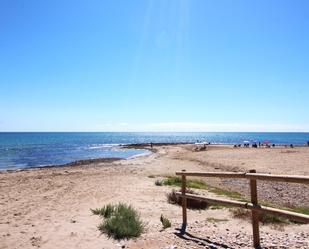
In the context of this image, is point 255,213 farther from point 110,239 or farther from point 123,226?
point 110,239

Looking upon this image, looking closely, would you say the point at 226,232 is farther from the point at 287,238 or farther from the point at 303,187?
the point at 303,187

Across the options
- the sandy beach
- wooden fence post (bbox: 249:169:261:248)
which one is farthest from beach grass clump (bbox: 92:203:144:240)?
wooden fence post (bbox: 249:169:261:248)

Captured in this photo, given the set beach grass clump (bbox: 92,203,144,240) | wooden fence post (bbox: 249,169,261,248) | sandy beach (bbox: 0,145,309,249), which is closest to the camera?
wooden fence post (bbox: 249,169,261,248)

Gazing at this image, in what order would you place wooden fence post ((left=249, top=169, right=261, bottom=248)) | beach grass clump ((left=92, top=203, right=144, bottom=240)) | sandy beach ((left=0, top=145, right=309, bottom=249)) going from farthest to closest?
A: beach grass clump ((left=92, top=203, right=144, bottom=240)) → sandy beach ((left=0, top=145, right=309, bottom=249)) → wooden fence post ((left=249, top=169, right=261, bottom=248))

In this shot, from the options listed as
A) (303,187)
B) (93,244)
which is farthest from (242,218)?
(303,187)

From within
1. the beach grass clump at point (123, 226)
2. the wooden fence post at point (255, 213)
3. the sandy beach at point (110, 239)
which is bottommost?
the sandy beach at point (110, 239)

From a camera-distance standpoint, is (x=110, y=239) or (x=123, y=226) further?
(x=123, y=226)

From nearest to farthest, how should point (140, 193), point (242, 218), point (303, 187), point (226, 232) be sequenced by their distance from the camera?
1. point (226, 232)
2. point (242, 218)
3. point (140, 193)
4. point (303, 187)

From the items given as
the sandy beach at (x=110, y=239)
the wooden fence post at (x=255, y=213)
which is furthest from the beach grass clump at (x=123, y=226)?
the wooden fence post at (x=255, y=213)

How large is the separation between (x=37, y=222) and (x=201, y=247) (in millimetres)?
5031

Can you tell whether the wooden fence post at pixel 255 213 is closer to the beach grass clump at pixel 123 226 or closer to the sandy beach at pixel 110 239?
the sandy beach at pixel 110 239

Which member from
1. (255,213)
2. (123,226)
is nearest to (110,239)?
(123,226)

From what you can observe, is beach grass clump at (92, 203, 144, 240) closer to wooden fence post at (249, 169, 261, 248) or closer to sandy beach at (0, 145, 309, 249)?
sandy beach at (0, 145, 309, 249)

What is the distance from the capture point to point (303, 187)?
59.2 feet
